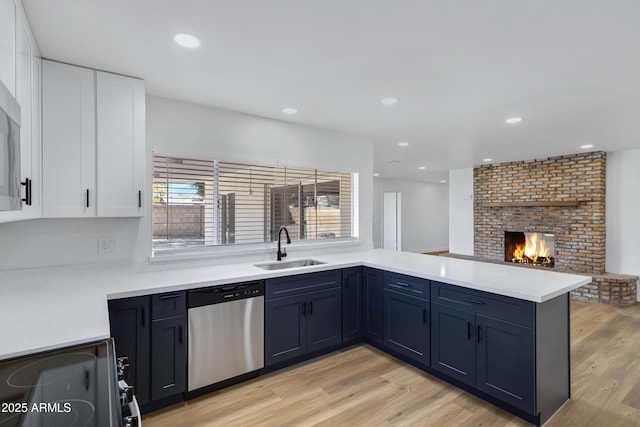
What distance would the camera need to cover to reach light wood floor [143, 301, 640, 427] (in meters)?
2.29

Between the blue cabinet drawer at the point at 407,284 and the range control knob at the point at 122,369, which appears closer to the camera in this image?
the range control knob at the point at 122,369

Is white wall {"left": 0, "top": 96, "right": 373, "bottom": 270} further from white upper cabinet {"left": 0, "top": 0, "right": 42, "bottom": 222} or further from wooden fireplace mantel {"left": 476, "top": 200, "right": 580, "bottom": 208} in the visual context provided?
wooden fireplace mantel {"left": 476, "top": 200, "right": 580, "bottom": 208}

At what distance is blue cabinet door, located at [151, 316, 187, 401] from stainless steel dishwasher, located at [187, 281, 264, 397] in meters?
0.06

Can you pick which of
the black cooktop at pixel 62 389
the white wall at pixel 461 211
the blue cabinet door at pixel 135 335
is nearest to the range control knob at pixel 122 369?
the black cooktop at pixel 62 389

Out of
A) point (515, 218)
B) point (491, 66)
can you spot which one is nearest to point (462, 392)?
point (491, 66)

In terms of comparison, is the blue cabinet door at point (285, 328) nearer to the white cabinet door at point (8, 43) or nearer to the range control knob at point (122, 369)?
the range control knob at point (122, 369)

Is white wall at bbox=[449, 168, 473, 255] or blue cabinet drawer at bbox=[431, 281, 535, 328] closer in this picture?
blue cabinet drawer at bbox=[431, 281, 535, 328]

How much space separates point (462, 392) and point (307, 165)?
8.74ft

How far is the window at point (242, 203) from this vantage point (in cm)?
303

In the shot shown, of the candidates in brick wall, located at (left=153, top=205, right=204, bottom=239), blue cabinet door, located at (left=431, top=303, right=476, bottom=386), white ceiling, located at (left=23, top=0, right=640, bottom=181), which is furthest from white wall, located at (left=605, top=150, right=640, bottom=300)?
brick wall, located at (left=153, top=205, right=204, bottom=239)

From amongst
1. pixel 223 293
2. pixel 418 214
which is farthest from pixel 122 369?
pixel 418 214

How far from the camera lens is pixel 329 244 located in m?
4.05

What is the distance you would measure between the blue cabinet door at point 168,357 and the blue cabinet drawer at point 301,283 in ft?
2.38

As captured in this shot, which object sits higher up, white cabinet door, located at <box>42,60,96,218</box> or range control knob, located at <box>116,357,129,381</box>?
white cabinet door, located at <box>42,60,96,218</box>
